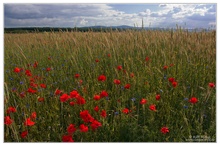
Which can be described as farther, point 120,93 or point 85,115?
point 120,93

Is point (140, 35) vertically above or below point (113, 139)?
above

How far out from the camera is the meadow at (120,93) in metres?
1.67

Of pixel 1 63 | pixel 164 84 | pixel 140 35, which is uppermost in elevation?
pixel 140 35

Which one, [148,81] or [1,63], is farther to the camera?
[148,81]

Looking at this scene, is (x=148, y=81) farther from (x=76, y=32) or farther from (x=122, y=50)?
(x=76, y=32)

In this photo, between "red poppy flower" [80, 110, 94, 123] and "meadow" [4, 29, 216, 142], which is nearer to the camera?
"red poppy flower" [80, 110, 94, 123]

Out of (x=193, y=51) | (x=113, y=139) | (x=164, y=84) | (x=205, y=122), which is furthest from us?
(x=193, y=51)

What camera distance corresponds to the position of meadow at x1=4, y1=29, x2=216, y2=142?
5.49 ft

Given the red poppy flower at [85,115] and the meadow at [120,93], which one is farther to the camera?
the meadow at [120,93]

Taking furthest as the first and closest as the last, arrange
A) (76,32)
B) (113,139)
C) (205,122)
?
1. (76,32)
2. (205,122)
3. (113,139)

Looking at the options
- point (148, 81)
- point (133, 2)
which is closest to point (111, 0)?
point (133, 2)

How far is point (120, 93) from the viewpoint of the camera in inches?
90.8

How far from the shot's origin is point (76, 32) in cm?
349

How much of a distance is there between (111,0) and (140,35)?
117 centimetres
